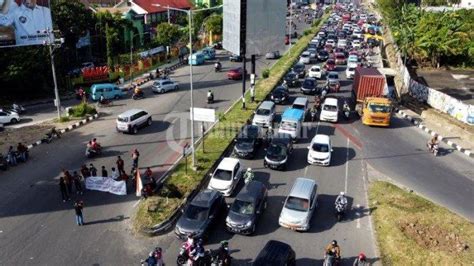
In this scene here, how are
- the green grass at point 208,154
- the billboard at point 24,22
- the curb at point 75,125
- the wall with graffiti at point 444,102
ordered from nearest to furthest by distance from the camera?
the green grass at point 208,154
the curb at point 75,125
the wall with graffiti at point 444,102
the billboard at point 24,22

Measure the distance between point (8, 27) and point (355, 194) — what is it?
32052mm

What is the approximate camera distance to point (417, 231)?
21188 millimetres

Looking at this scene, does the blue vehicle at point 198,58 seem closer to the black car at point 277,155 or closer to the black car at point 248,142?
the black car at point 248,142

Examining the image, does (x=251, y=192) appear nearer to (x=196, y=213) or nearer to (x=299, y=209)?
(x=299, y=209)

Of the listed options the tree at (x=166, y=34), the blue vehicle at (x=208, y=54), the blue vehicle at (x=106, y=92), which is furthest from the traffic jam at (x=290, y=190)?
the tree at (x=166, y=34)

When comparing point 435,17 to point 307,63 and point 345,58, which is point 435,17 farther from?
point 307,63

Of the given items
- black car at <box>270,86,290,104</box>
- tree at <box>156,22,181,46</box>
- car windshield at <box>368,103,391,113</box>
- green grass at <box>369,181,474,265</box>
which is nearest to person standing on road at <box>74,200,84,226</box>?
green grass at <box>369,181,474,265</box>

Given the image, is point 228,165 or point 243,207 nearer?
point 243,207

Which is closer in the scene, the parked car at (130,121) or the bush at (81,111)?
the parked car at (130,121)

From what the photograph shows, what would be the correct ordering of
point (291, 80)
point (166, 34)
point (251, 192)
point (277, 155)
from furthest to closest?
point (166, 34) < point (291, 80) < point (277, 155) < point (251, 192)

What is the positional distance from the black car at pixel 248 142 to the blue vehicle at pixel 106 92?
1914 centimetres

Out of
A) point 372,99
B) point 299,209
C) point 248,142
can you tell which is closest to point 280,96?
point 372,99

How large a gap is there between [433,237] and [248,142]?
13.3 metres

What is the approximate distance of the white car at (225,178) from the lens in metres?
24.4
